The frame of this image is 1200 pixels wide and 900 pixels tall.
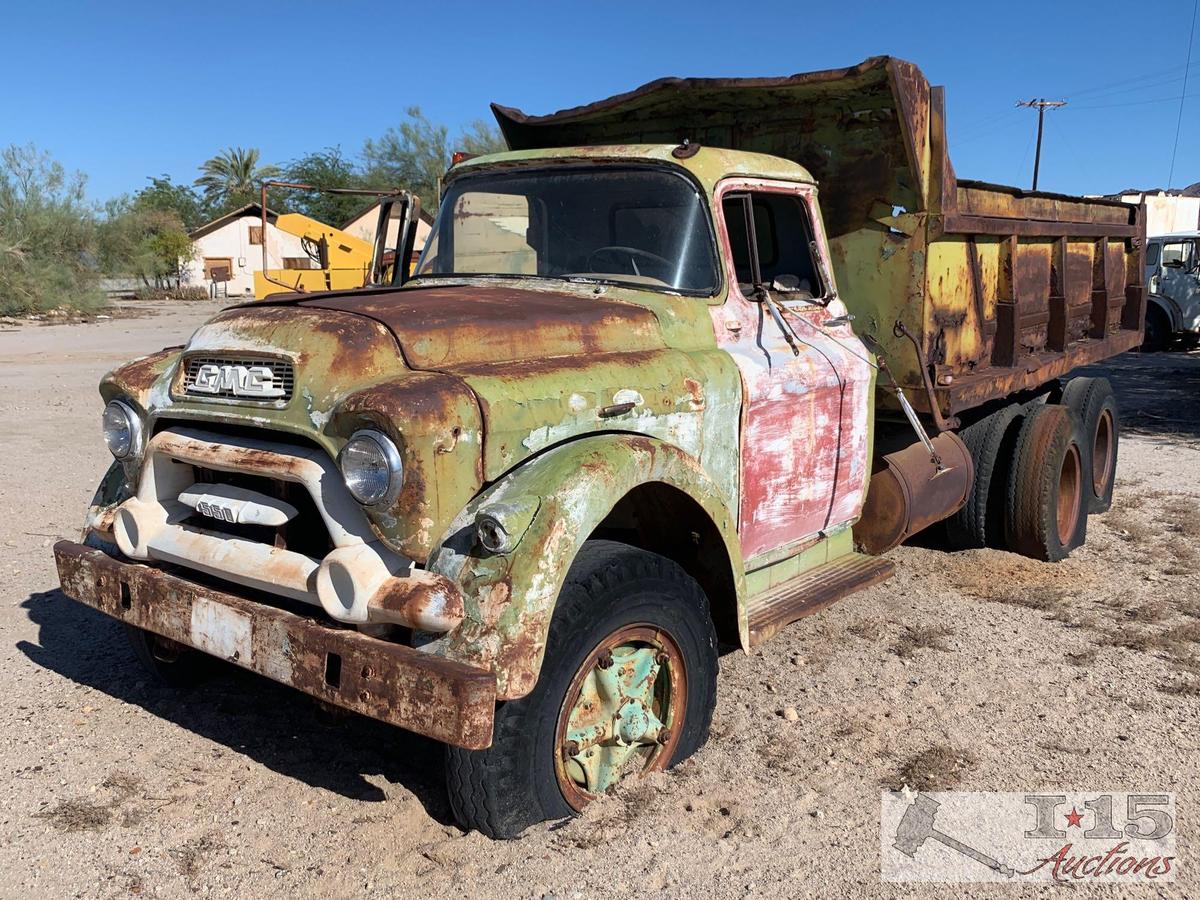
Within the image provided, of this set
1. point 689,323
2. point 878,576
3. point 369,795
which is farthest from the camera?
point 878,576

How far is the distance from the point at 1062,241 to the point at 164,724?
19.0ft

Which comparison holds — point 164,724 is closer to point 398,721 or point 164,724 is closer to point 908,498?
point 398,721

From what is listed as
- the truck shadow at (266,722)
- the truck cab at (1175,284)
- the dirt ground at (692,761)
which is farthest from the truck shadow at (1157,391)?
the truck shadow at (266,722)

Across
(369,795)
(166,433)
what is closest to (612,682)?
(369,795)

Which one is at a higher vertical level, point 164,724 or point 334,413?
point 334,413

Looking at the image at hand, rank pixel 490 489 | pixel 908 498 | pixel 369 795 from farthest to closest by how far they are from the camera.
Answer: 1. pixel 908 498
2. pixel 369 795
3. pixel 490 489

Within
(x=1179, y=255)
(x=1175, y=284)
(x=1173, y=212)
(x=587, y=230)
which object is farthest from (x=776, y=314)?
(x=1173, y=212)

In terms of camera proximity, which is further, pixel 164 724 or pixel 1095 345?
pixel 1095 345

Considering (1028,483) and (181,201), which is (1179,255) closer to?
(1028,483)

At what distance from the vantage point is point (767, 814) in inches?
133

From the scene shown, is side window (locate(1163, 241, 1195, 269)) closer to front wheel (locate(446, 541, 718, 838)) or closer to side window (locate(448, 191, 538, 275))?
side window (locate(448, 191, 538, 275))

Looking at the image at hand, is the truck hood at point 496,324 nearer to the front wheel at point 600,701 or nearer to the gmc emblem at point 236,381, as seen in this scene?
the gmc emblem at point 236,381

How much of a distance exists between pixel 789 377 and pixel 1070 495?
344 cm

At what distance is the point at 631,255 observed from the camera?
4031 millimetres
